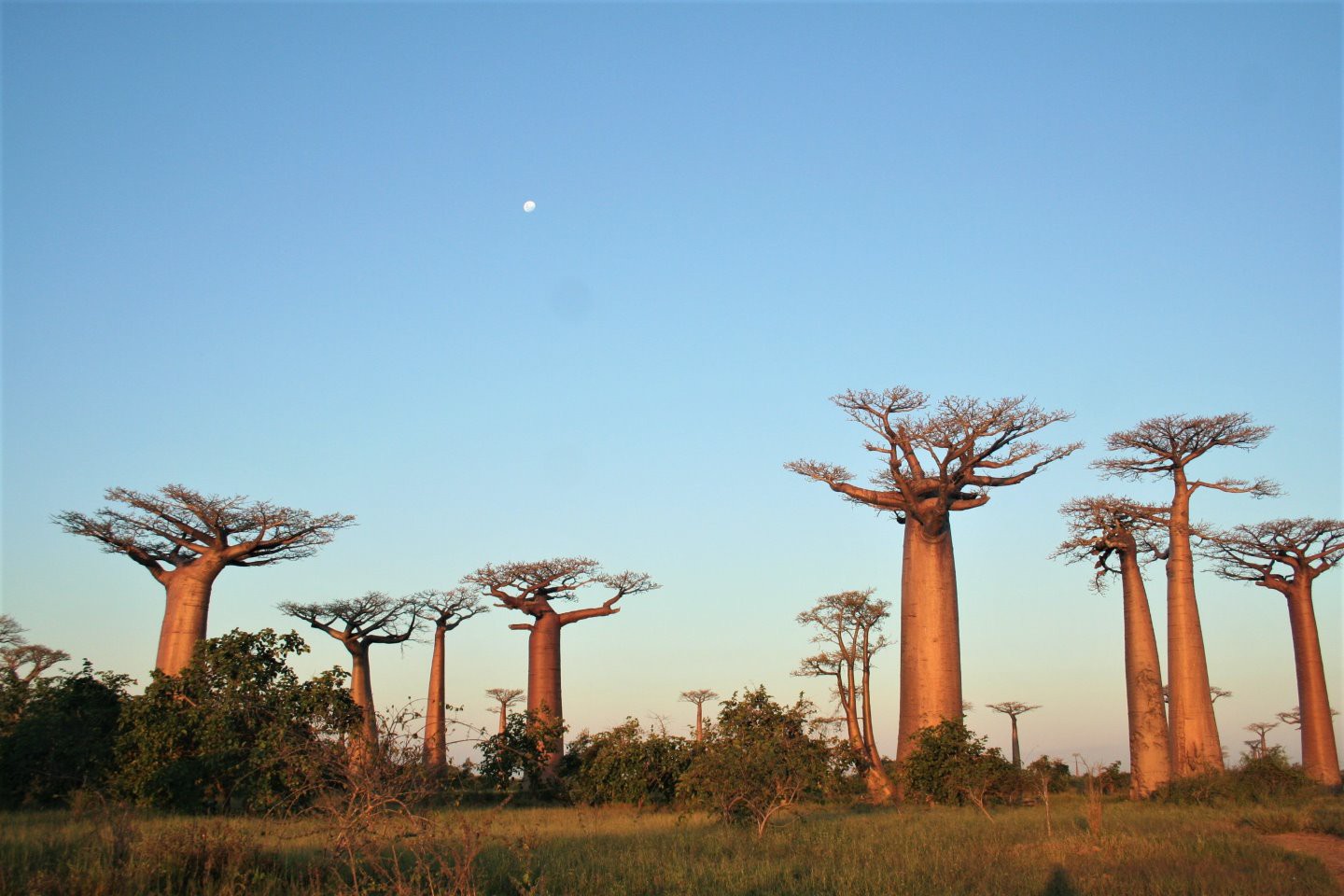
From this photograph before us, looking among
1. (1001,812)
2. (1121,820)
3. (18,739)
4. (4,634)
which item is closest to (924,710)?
(1001,812)

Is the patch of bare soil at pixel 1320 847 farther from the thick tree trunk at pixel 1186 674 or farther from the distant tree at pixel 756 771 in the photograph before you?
the thick tree trunk at pixel 1186 674

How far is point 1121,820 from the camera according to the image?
1272 centimetres

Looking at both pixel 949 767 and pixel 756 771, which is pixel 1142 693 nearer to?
pixel 949 767

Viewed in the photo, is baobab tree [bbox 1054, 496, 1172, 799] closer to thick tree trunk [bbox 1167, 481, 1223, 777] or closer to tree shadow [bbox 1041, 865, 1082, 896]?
thick tree trunk [bbox 1167, 481, 1223, 777]

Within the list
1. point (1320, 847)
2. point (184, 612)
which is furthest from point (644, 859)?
point (184, 612)

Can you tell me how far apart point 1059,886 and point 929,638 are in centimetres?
936

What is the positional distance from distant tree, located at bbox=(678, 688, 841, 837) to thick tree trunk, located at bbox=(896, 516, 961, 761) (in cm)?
339

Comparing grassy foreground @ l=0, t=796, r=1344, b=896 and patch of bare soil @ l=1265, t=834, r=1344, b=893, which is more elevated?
grassy foreground @ l=0, t=796, r=1344, b=896

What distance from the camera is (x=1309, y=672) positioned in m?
22.2

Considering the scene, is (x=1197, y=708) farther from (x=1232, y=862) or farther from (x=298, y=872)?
(x=298, y=872)

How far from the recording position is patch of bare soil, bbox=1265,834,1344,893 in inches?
357

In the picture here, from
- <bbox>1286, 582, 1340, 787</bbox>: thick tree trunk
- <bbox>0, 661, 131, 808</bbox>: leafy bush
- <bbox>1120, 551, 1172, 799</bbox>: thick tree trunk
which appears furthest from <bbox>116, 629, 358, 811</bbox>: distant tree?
<bbox>1286, 582, 1340, 787</bbox>: thick tree trunk

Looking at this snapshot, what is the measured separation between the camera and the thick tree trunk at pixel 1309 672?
2175 cm

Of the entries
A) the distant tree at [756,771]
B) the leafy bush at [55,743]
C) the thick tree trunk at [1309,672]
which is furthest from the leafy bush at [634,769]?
the thick tree trunk at [1309,672]
